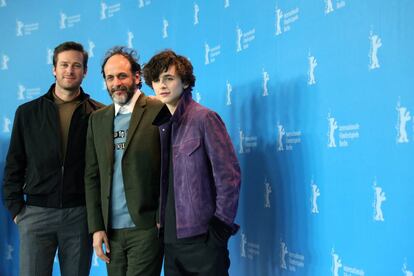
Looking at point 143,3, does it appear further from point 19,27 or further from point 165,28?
point 19,27

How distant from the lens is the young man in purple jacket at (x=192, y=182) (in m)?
1.86

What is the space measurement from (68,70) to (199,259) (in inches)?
49.1

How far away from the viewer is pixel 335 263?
81.4 inches

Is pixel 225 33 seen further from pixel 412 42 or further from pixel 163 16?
pixel 412 42

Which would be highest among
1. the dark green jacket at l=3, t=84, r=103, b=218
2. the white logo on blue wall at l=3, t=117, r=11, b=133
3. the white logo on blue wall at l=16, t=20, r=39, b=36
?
the white logo on blue wall at l=16, t=20, r=39, b=36

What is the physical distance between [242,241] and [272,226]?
33 centimetres

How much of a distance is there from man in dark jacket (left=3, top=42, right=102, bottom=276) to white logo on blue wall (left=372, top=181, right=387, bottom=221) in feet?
4.65

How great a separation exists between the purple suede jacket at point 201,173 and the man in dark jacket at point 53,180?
25.1 inches

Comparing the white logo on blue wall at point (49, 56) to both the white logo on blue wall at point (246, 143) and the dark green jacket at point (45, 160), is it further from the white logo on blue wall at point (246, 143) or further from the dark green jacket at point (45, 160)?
the white logo on blue wall at point (246, 143)

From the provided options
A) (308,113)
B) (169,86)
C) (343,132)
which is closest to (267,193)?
(308,113)

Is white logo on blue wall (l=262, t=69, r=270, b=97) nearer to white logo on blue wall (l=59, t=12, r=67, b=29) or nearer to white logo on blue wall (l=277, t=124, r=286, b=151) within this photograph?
white logo on blue wall (l=277, t=124, r=286, b=151)

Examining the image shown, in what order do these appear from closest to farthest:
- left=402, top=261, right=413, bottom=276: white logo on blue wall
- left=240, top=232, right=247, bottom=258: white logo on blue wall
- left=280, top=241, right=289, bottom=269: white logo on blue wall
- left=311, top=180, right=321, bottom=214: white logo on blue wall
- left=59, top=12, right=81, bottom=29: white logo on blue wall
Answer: left=402, top=261, right=413, bottom=276: white logo on blue wall < left=311, top=180, right=321, bottom=214: white logo on blue wall < left=280, top=241, right=289, bottom=269: white logo on blue wall < left=240, top=232, right=247, bottom=258: white logo on blue wall < left=59, top=12, right=81, bottom=29: white logo on blue wall

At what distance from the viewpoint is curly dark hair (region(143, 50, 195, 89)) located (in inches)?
79.4

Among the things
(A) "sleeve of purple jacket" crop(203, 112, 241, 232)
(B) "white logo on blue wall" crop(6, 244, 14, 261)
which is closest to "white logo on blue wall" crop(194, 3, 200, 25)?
(A) "sleeve of purple jacket" crop(203, 112, 241, 232)
